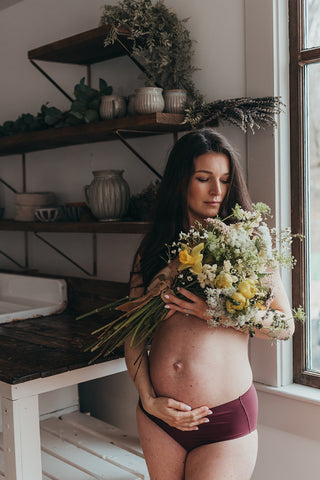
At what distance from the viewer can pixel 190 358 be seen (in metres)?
1.62

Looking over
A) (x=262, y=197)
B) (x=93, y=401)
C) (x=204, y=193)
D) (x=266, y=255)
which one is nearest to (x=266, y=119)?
(x=262, y=197)

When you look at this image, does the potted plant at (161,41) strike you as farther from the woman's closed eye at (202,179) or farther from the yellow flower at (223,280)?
the yellow flower at (223,280)

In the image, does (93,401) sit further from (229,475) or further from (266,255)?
(266,255)

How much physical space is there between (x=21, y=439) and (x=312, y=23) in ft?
5.85

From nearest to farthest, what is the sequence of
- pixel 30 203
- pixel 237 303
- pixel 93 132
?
pixel 237 303, pixel 93 132, pixel 30 203

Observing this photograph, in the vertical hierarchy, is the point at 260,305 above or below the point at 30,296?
above

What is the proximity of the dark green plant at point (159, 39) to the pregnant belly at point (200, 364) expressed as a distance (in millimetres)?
1104

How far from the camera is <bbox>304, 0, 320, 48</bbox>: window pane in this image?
208 centimetres

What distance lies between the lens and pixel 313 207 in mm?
2127

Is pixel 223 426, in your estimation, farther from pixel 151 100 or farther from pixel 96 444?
pixel 151 100

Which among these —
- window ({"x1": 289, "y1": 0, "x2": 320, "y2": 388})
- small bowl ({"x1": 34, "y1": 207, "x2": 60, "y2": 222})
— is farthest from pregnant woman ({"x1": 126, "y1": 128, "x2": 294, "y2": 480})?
small bowl ({"x1": 34, "y1": 207, "x2": 60, "y2": 222})

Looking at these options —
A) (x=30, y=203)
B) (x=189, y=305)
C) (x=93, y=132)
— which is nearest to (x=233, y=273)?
(x=189, y=305)

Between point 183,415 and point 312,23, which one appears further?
point 312,23

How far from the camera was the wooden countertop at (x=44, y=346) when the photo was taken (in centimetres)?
191
